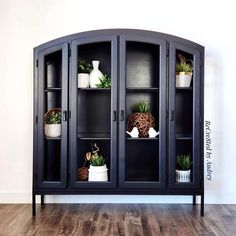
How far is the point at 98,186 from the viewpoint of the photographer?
9.39ft

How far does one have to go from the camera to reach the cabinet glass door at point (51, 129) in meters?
2.87

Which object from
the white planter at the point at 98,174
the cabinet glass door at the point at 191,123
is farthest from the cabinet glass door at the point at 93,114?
the cabinet glass door at the point at 191,123

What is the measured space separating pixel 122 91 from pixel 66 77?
20.2 inches

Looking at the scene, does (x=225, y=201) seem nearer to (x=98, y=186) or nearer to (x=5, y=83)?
(x=98, y=186)

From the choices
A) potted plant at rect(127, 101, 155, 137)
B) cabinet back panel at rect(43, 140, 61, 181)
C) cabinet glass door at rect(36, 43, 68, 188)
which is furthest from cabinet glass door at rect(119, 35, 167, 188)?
cabinet back panel at rect(43, 140, 61, 181)

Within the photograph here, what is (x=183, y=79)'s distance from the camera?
293cm

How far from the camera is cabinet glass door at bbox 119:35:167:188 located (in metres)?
2.84

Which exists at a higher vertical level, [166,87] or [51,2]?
[51,2]

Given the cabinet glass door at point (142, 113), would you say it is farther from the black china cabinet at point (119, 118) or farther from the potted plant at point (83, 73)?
the potted plant at point (83, 73)

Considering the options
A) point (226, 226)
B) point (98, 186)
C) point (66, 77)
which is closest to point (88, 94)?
point (66, 77)

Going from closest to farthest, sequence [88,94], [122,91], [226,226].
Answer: [226,226]
[122,91]
[88,94]

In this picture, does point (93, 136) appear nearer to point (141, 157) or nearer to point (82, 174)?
point (82, 174)

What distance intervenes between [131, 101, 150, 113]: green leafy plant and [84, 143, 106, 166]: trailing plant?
524 millimetres

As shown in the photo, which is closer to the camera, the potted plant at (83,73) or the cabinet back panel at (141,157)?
the potted plant at (83,73)
